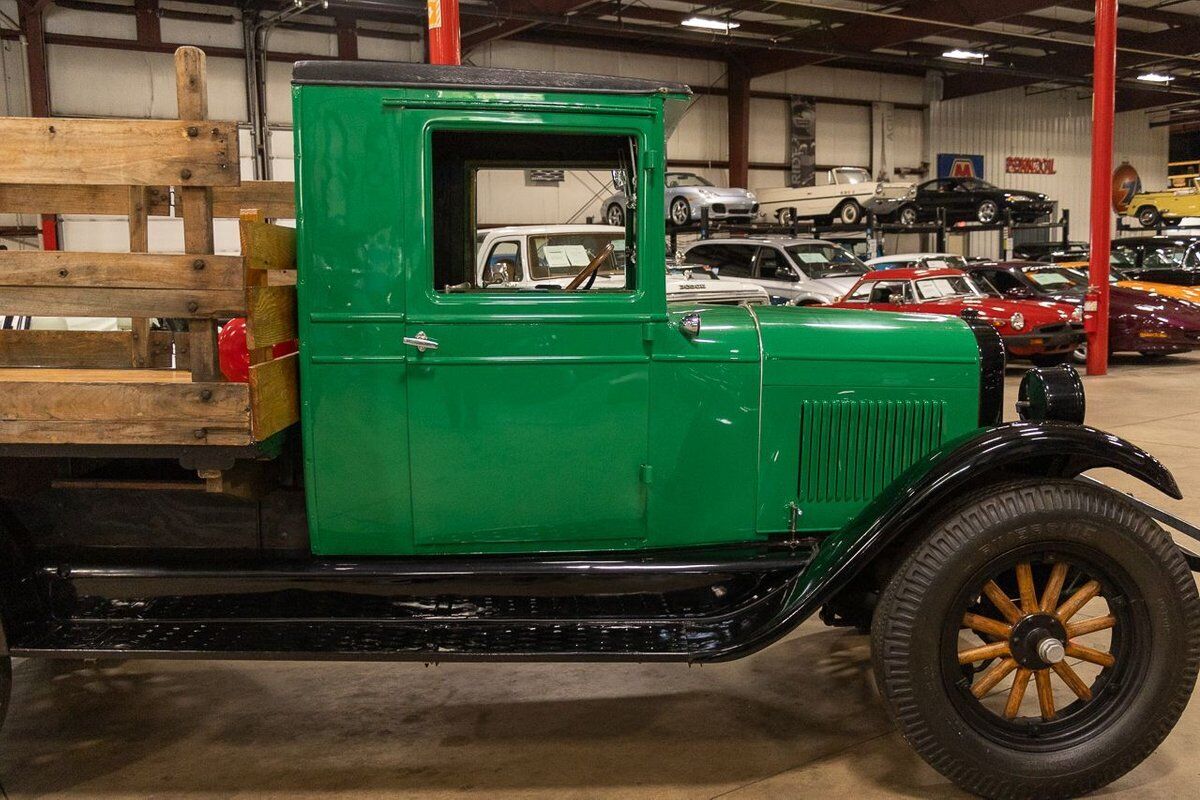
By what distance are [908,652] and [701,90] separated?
69.5 ft

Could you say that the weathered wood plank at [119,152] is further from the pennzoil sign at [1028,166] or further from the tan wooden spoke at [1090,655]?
the pennzoil sign at [1028,166]

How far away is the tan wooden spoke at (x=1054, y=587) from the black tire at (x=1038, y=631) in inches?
0.5

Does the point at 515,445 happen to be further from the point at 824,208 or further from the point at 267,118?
the point at 824,208

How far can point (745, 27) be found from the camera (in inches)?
805

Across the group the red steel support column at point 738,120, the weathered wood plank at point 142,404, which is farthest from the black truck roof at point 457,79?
the red steel support column at point 738,120

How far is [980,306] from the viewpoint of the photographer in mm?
11680

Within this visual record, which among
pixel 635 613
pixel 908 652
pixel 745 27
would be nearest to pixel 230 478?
pixel 635 613

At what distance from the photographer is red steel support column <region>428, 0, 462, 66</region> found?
291 inches

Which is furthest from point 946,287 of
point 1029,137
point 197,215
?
point 1029,137

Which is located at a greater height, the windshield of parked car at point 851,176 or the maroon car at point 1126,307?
the windshield of parked car at point 851,176

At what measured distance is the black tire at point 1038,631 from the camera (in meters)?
2.64

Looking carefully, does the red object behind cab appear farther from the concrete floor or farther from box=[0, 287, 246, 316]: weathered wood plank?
the concrete floor

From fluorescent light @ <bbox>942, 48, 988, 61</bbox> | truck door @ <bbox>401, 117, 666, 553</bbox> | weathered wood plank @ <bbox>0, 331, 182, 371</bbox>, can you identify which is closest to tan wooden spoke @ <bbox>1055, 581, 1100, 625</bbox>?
truck door @ <bbox>401, 117, 666, 553</bbox>

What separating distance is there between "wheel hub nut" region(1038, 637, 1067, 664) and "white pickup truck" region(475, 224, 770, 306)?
1600mm
